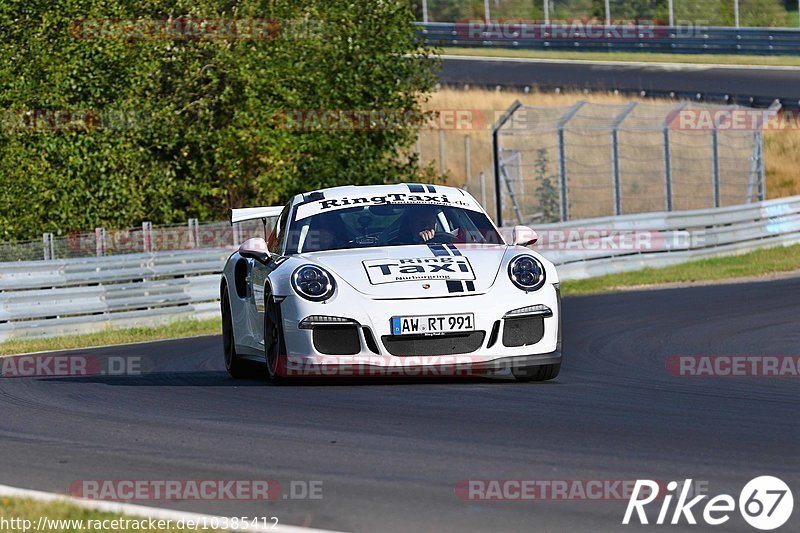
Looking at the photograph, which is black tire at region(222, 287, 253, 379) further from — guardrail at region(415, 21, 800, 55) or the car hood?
guardrail at region(415, 21, 800, 55)

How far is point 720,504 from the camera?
191 inches

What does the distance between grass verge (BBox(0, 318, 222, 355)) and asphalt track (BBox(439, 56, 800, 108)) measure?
21.3m

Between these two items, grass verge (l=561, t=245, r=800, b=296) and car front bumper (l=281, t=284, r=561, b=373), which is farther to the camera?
grass verge (l=561, t=245, r=800, b=296)

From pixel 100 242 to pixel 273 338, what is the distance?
1083cm

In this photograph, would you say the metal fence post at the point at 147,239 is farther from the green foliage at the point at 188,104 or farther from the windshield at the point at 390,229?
the windshield at the point at 390,229

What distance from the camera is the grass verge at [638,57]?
142ft

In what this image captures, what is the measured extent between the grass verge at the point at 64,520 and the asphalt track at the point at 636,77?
32689 mm

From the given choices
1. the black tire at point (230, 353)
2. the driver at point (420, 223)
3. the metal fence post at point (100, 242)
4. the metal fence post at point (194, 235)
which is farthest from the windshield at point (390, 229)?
the metal fence post at point (194, 235)

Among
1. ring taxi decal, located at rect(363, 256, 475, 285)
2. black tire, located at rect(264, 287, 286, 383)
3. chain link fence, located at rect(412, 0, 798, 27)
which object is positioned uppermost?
chain link fence, located at rect(412, 0, 798, 27)

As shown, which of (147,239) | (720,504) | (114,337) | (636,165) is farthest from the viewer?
(636,165)

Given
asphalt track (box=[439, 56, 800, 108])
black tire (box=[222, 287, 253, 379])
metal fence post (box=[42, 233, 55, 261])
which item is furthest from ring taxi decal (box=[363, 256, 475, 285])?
asphalt track (box=[439, 56, 800, 108])

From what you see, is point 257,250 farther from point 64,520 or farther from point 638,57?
point 638,57

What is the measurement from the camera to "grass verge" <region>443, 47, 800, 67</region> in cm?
4325

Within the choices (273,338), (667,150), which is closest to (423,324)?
(273,338)
